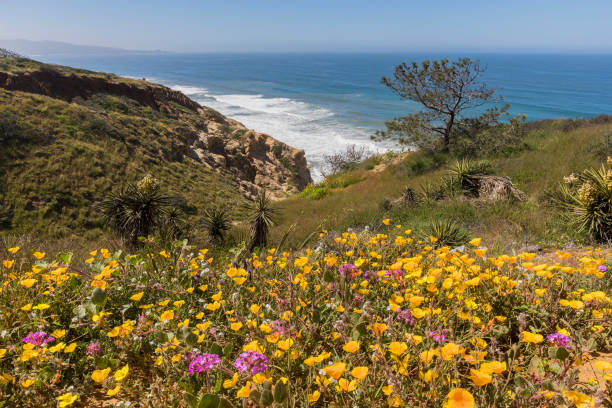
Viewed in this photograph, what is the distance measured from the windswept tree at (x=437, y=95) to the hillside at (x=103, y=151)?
46.2ft

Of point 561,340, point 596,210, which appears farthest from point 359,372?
point 596,210

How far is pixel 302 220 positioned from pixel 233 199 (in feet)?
48.9

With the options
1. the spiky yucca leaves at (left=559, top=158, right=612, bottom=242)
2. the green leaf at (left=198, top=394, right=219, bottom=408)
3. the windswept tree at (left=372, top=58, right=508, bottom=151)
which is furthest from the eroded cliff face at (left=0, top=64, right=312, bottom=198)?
the green leaf at (left=198, top=394, right=219, bottom=408)

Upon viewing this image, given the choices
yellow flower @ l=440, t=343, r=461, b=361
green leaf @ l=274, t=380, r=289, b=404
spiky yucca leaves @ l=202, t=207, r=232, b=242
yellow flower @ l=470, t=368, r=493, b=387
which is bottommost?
spiky yucca leaves @ l=202, t=207, r=232, b=242

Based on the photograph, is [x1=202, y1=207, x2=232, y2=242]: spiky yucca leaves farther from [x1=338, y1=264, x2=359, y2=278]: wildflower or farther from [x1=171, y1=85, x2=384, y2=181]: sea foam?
[x1=171, y1=85, x2=384, y2=181]: sea foam

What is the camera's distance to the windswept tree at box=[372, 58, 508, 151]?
1857 cm

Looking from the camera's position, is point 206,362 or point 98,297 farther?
point 98,297

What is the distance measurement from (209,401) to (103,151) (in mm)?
29896

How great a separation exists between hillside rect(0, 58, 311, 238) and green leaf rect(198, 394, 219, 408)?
20.6 meters

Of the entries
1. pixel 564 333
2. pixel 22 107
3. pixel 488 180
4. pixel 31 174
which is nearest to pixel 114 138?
pixel 22 107

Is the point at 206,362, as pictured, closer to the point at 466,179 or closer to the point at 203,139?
the point at 466,179

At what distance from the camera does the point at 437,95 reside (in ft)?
63.0

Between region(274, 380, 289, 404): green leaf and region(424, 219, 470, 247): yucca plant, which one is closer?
region(274, 380, 289, 404): green leaf

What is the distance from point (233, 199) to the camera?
1105 inches
